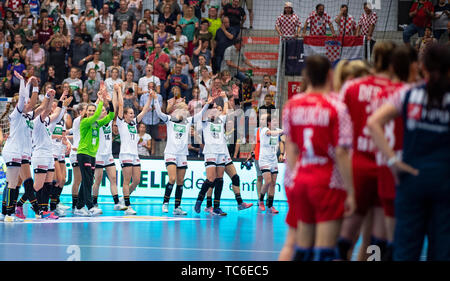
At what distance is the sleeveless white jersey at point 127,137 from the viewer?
13930mm

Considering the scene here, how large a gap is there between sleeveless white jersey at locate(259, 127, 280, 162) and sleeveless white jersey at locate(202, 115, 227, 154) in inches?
50.4

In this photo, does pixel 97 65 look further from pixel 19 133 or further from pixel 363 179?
pixel 363 179

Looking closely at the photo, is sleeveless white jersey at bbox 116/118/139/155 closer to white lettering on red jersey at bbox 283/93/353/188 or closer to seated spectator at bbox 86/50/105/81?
seated spectator at bbox 86/50/105/81

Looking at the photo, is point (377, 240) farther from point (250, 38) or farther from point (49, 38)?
point (49, 38)

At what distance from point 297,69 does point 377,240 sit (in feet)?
→ 43.2

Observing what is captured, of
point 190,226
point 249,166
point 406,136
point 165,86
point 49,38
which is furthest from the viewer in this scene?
point 49,38

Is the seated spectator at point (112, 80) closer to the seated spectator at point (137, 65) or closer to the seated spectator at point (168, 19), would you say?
the seated spectator at point (137, 65)

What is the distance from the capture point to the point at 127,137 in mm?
14039

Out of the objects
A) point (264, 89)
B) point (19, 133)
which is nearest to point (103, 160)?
point (19, 133)

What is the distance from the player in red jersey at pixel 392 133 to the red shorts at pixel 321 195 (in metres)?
0.47

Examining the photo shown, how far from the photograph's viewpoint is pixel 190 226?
11641 mm

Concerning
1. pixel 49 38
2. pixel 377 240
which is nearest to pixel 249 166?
pixel 49 38

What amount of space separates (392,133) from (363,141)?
11.5 inches

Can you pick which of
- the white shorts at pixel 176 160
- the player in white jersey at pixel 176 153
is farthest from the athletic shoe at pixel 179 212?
the white shorts at pixel 176 160
